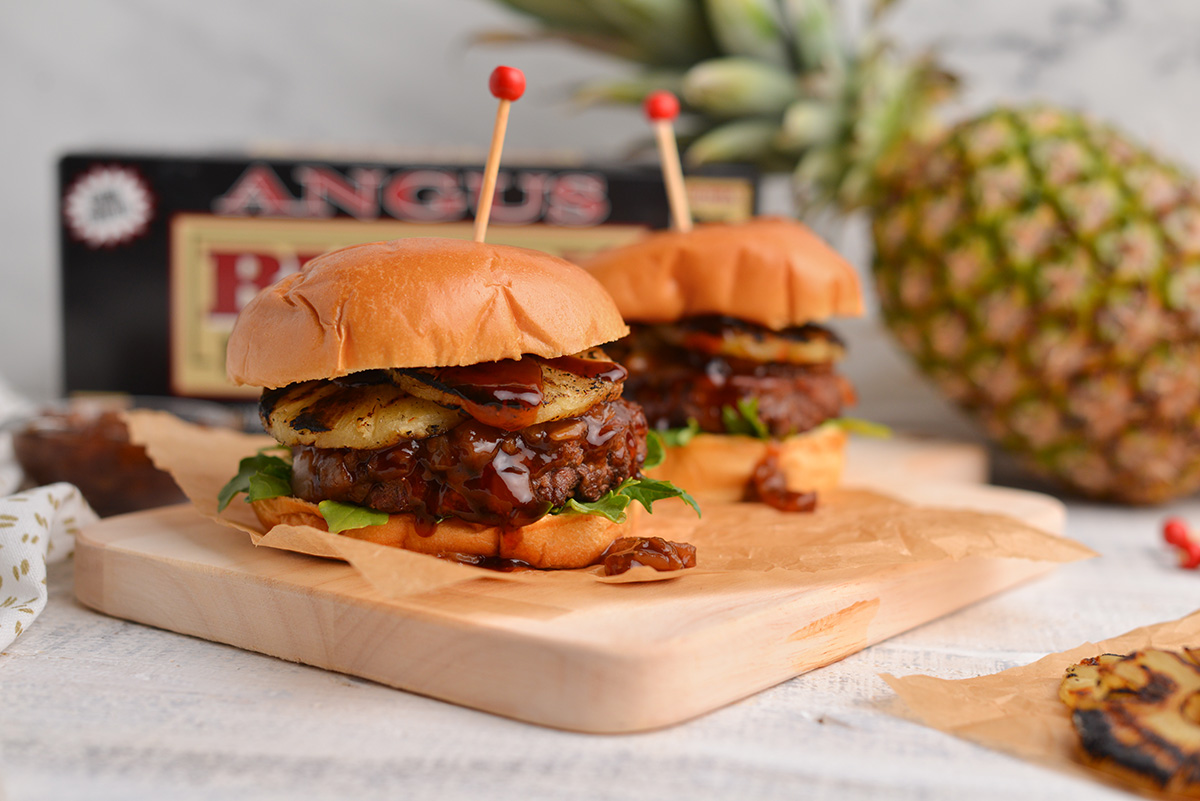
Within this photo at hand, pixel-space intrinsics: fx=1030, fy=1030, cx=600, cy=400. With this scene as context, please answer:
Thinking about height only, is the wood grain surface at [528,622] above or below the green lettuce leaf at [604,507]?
below

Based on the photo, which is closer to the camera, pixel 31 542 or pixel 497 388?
pixel 497 388

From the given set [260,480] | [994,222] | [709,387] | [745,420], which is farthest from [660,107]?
[260,480]

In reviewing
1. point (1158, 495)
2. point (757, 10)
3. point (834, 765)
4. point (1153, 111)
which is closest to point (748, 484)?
point (834, 765)

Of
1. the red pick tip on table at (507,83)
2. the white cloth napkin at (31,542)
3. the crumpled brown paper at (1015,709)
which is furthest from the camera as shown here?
the red pick tip on table at (507,83)

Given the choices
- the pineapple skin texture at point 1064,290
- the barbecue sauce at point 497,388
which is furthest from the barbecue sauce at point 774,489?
the pineapple skin texture at point 1064,290

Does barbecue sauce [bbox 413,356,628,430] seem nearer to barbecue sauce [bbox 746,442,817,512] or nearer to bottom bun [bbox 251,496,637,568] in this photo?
bottom bun [bbox 251,496,637,568]

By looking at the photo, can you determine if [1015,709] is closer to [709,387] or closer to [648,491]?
[648,491]

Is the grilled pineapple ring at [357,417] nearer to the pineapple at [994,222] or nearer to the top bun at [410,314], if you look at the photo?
the top bun at [410,314]

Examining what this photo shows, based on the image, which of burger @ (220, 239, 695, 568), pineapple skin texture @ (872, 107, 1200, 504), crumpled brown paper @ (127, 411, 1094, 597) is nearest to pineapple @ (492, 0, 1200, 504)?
pineapple skin texture @ (872, 107, 1200, 504)
